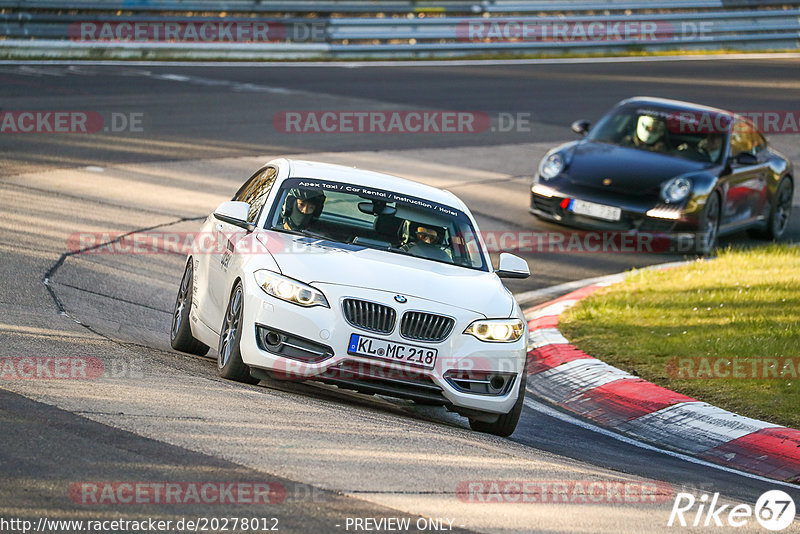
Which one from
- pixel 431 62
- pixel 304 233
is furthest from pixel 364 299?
pixel 431 62

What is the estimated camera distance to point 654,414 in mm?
9211

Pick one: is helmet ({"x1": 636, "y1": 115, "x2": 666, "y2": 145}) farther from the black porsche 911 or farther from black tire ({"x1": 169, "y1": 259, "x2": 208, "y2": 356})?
black tire ({"x1": 169, "y1": 259, "x2": 208, "y2": 356})

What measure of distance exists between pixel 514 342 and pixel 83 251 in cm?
558

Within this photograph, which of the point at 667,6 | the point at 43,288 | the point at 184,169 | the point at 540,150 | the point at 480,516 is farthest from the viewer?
the point at 667,6

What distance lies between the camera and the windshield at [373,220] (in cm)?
875

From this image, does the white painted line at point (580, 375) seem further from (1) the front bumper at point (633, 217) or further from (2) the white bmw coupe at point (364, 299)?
(1) the front bumper at point (633, 217)

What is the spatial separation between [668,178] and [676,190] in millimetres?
243

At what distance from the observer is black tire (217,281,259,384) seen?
7926mm

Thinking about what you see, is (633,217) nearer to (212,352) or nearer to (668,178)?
(668,178)

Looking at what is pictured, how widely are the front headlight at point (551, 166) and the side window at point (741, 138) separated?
7.27 feet

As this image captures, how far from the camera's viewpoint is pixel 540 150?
67.4 feet

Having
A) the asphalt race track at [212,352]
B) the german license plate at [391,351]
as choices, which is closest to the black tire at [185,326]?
the asphalt race track at [212,352]

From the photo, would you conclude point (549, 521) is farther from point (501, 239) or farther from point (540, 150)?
point (540, 150)

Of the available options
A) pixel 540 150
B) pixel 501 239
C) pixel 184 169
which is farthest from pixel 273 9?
pixel 501 239
